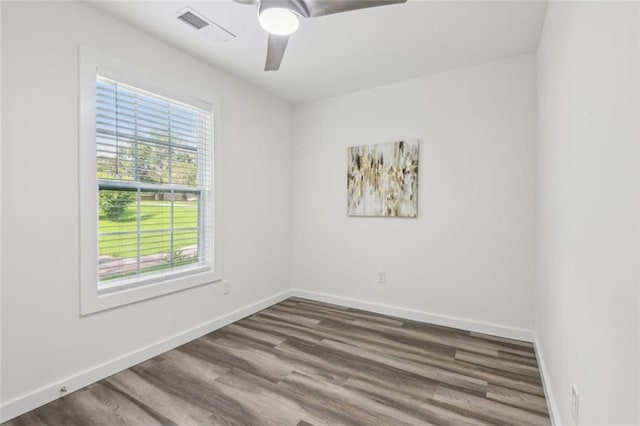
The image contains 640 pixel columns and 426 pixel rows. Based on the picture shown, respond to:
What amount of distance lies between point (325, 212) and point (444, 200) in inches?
53.9

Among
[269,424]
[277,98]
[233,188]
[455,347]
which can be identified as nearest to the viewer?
[269,424]

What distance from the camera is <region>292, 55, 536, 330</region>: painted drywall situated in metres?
2.73

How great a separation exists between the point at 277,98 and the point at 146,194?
6.47ft

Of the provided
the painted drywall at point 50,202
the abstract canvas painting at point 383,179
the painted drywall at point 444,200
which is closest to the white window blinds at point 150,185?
the painted drywall at point 50,202

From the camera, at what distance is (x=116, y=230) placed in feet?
7.32

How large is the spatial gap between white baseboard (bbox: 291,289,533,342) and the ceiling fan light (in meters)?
2.78

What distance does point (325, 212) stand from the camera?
378 cm

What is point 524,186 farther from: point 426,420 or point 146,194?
point 146,194

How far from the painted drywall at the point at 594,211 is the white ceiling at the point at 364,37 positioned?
19.4 inches

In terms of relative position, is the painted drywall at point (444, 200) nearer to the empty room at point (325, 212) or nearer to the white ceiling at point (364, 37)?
the empty room at point (325, 212)

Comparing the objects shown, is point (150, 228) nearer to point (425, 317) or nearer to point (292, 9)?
point (292, 9)

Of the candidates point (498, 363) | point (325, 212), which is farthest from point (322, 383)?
point (325, 212)

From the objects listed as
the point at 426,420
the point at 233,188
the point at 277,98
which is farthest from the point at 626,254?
the point at 277,98

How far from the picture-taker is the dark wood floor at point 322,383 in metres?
1.75
